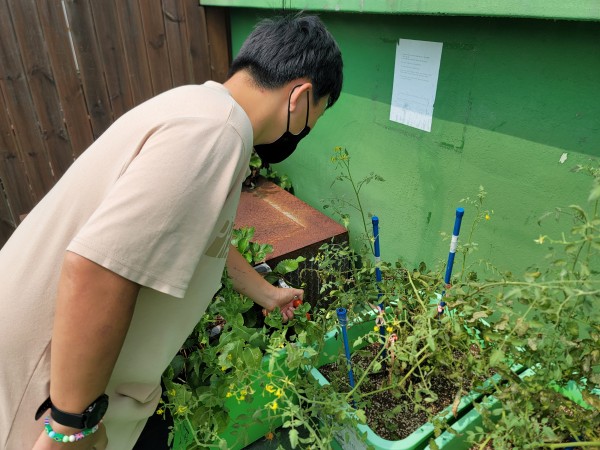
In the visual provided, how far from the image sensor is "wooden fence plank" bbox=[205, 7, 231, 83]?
3341 millimetres

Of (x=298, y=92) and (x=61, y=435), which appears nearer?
(x=61, y=435)

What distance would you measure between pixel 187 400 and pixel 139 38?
2760mm

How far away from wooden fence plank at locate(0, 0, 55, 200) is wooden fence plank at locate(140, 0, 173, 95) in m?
0.87

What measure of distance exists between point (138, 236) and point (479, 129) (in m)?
1.44

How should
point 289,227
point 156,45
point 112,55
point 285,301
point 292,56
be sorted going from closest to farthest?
point 292,56, point 285,301, point 289,227, point 112,55, point 156,45

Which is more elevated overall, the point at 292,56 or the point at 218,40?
the point at 292,56

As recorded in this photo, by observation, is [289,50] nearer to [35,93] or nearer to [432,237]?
[432,237]

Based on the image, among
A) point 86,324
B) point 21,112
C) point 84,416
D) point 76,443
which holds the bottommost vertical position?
point 76,443

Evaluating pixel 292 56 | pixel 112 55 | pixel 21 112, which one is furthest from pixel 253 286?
pixel 21 112

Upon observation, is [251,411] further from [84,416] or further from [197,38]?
[197,38]

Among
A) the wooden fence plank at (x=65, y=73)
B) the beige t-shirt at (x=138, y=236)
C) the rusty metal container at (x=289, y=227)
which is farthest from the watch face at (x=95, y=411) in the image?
the wooden fence plank at (x=65, y=73)

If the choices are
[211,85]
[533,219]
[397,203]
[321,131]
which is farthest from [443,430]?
[321,131]

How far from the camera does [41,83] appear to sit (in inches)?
116

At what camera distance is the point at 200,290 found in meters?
1.16
